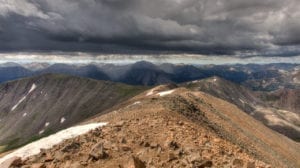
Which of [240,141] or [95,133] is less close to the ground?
[95,133]

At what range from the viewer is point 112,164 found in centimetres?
2631

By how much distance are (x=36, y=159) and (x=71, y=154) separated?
3.92 meters

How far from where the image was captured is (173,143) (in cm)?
2906

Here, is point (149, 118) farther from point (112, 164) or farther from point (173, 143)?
point (112, 164)

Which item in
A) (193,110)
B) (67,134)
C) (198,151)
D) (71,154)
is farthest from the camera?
(193,110)

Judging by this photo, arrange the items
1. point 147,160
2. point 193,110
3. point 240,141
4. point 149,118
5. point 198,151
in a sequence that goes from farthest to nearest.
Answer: point 193,110
point 240,141
point 149,118
point 198,151
point 147,160

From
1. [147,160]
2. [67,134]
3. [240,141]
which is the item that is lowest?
[240,141]

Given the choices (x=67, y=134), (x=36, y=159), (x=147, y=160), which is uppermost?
(x=147, y=160)

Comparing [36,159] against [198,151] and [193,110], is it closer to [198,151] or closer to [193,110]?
[198,151]

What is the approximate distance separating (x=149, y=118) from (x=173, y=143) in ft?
40.2

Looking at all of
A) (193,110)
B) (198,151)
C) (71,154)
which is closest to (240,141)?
(193,110)

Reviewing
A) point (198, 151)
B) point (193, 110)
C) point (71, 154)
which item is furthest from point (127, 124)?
point (193, 110)

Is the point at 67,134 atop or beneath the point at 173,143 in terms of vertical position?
beneath

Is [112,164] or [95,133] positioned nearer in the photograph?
[112,164]
